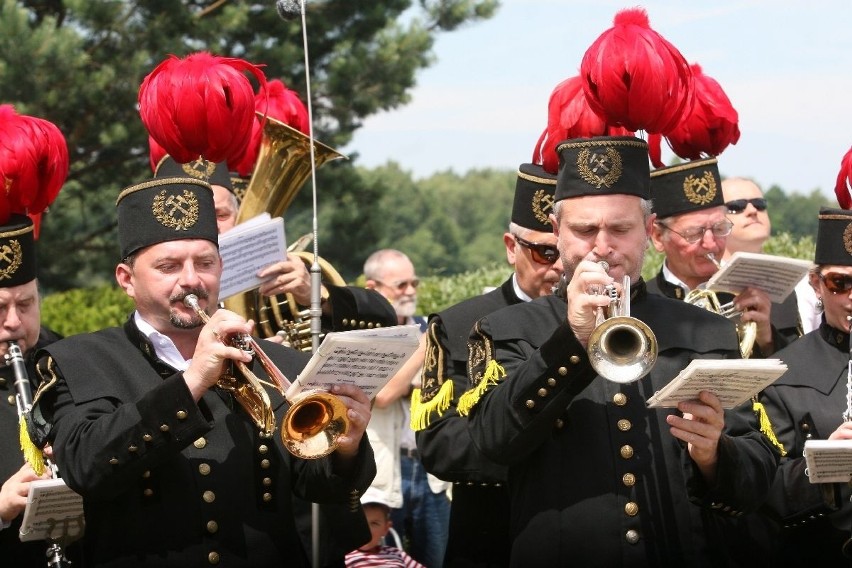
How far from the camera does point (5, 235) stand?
662 cm

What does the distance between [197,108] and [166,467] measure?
1.58m

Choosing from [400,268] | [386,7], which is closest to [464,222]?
[386,7]

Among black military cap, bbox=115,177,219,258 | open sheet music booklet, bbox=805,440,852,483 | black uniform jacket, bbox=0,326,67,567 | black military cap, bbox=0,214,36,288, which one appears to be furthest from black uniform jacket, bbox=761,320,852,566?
black military cap, bbox=0,214,36,288

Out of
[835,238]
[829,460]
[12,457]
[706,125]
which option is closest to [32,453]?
[12,457]

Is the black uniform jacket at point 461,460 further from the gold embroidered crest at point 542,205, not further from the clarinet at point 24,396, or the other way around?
the clarinet at point 24,396

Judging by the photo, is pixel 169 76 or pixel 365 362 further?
pixel 169 76

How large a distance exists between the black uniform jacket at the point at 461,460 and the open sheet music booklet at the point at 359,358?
861mm

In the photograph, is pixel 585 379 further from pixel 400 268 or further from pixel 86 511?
pixel 400 268

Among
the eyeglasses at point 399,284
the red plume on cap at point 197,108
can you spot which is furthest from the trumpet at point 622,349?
the eyeglasses at point 399,284

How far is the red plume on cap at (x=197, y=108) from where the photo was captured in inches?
252

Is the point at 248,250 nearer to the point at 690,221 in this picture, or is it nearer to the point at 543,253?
the point at 543,253

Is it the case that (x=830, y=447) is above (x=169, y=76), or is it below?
below

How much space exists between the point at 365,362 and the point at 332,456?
495mm

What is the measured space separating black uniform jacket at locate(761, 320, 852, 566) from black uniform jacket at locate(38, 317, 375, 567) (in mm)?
1775
